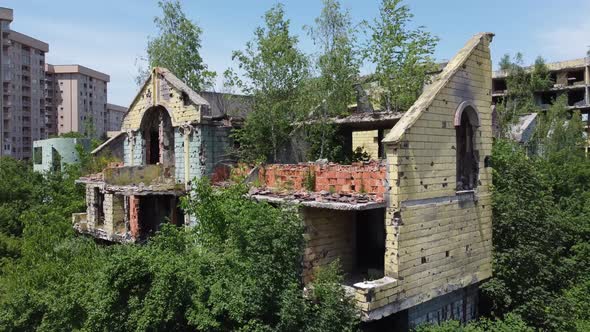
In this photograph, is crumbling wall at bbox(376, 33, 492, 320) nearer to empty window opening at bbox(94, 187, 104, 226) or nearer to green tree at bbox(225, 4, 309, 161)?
green tree at bbox(225, 4, 309, 161)

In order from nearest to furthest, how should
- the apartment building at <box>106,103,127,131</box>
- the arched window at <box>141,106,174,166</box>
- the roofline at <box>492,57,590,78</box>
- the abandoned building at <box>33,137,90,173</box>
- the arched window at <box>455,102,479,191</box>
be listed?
1. the arched window at <box>455,102,479,191</box>
2. the arched window at <box>141,106,174,166</box>
3. the abandoned building at <box>33,137,90,173</box>
4. the roofline at <box>492,57,590,78</box>
5. the apartment building at <box>106,103,127,131</box>

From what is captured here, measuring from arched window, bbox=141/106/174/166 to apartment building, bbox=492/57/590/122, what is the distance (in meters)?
42.4

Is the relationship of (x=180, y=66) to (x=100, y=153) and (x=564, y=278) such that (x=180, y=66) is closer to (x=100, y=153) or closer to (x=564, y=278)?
(x=100, y=153)

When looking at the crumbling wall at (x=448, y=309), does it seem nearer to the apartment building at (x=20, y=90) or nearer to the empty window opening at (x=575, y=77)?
the empty window opening at (x=575, y=77)

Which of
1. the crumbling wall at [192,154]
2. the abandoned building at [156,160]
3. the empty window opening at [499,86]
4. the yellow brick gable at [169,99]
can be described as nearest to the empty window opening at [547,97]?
the empty window opening at [499,86]

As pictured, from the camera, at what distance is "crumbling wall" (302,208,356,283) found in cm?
1179

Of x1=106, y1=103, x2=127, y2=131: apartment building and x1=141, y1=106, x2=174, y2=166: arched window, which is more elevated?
x1=106, y1=103, x2=127, y2=131: apartment building

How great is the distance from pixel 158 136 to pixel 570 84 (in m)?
51.2

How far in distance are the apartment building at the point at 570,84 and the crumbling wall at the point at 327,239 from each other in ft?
145

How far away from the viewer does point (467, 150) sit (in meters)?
13.6

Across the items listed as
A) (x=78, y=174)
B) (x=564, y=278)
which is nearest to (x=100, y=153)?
(x=78, y=174)

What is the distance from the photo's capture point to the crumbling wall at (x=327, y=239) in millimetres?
11789

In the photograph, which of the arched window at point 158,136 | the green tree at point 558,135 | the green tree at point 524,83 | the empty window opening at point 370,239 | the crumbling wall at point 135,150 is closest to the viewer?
the empty window opening at point 370,239

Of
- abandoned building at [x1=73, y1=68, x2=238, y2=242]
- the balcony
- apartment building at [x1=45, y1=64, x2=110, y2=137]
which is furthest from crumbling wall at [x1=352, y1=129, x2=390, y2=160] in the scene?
apartment building at [x1=45, y1=64, x2=110, y2=137]
